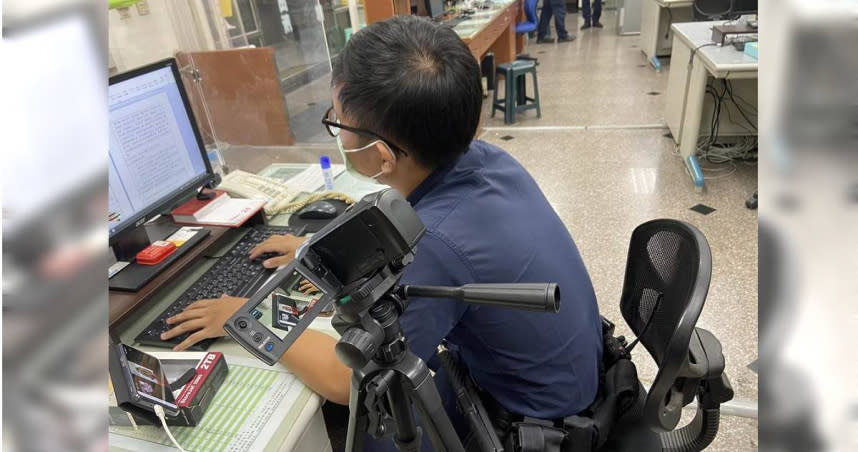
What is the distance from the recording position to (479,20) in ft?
14.7

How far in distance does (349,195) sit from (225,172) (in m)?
0.60

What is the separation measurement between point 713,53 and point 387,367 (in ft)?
Answer: 9.29

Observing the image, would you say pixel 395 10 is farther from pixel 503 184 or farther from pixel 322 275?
pixel 322 275

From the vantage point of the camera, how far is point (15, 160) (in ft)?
0.48

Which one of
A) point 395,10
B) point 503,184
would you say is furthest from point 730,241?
point 395,10

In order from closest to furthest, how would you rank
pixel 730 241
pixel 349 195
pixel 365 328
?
1. pixel 365 328
2. pixel 349 195
3. pixel 730 241

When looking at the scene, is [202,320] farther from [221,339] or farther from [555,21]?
[555,21]

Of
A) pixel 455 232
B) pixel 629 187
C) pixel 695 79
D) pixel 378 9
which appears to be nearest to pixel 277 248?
pixel 455 232

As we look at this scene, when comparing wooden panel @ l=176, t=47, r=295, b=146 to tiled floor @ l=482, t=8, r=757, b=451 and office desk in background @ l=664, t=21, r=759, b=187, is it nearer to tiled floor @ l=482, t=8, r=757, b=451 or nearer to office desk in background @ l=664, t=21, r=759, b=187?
tiled floor @ l=482, t=8, r=757, b=451

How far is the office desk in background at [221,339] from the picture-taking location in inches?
28.8

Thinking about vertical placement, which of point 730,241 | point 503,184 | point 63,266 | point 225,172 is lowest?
point 730,241

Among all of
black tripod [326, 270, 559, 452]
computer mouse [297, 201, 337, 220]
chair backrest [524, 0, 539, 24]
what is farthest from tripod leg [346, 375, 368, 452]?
chair backrest [524, 0, 539, 24]

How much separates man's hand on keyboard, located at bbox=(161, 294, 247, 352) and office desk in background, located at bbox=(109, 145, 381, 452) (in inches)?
1.3

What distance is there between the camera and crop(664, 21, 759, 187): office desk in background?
8.00 feet
